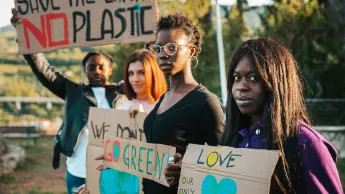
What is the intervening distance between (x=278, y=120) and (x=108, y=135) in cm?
171

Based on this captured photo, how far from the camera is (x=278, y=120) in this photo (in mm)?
1871

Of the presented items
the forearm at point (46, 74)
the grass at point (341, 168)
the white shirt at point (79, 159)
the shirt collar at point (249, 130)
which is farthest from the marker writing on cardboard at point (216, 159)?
the grass at point (341, 168)

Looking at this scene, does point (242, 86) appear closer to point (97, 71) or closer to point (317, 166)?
point (317, 166)

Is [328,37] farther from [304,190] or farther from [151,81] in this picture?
[304,190]

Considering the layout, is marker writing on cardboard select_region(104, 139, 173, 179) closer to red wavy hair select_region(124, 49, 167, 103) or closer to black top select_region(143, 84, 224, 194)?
black top select_region(143, 84, 224, 194)

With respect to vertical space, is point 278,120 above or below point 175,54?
below

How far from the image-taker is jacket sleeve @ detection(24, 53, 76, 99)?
4.17 meters

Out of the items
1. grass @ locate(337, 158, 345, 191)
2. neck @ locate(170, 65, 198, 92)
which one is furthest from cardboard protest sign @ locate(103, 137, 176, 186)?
grass @ locate(337, 158, 345, 191)

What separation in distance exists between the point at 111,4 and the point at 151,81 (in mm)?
644

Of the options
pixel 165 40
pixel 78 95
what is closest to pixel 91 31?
pixel 78 95

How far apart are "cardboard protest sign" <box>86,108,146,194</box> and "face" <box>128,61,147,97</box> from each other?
454mm

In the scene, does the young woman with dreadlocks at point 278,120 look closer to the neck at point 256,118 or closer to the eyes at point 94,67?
the neck at point 256,118

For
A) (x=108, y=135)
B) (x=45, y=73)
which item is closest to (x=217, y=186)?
(x=108, y=135)

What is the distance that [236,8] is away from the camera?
10641 mm
